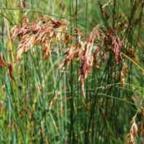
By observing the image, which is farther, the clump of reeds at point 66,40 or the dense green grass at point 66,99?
the dense green grass at point 66,99

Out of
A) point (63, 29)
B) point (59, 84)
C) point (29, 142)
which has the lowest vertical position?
point (29, 142)

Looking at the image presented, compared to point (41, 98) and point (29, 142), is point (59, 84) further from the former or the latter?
point (29, 142)

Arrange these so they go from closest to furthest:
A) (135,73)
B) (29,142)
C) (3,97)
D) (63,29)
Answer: (63,29) < (29,142) < (3,97) < (135,73)

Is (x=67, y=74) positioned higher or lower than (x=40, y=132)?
higher

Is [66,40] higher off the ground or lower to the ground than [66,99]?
higher

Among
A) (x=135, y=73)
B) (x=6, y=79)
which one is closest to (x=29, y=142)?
(x=6, y=79)

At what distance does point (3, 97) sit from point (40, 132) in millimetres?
148

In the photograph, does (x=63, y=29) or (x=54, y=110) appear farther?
(x=54, y=110)

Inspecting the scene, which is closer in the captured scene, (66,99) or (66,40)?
(66,40)

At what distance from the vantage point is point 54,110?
1.33 metres

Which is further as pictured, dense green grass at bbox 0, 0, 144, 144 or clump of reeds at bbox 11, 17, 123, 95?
dense green grass at bbox 0, 0, 144, 144

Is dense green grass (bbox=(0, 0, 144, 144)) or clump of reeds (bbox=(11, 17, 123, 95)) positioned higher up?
clump of reeds (bbox=(11, 17, 123, 95))

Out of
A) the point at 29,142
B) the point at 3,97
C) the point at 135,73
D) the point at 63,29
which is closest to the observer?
the point at 63,29

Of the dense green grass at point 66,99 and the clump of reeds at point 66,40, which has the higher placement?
the clump of reeds at point 66,40
